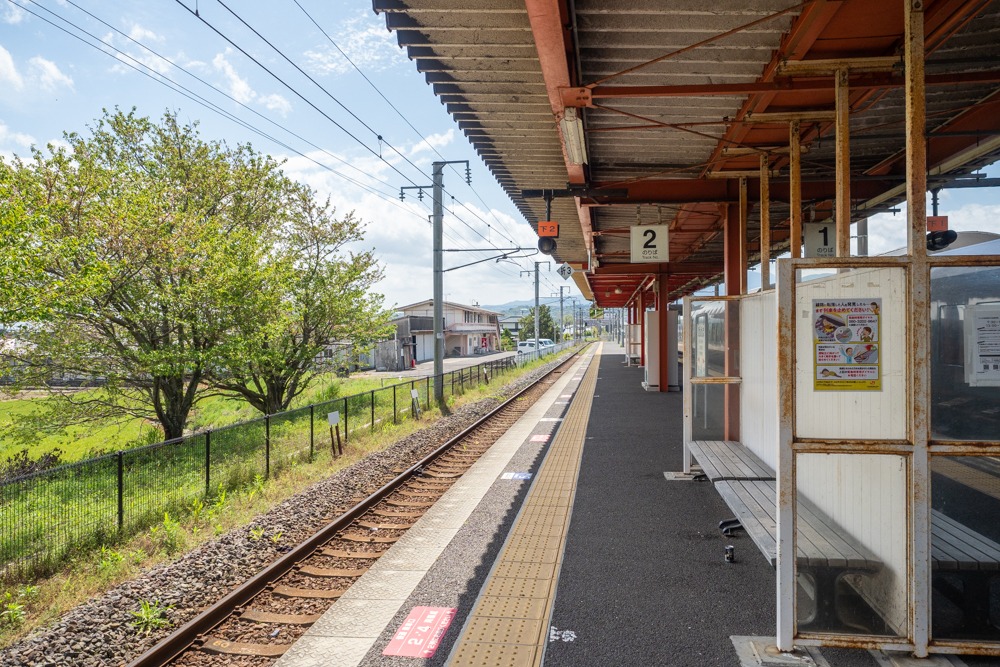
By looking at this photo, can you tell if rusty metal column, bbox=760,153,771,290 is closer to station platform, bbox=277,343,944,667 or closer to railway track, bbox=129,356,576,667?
station platform, bbox=277,343,944,667

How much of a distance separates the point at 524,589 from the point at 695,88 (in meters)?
4.19

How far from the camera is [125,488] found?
6758mm

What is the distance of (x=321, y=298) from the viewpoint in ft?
52.3

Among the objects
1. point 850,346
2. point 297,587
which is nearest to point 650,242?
point 850,346

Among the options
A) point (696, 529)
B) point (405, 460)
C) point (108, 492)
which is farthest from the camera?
point (405, 460)

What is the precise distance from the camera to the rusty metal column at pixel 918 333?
3188 millimetres

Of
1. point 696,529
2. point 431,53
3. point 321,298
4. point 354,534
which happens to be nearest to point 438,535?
point 354,534

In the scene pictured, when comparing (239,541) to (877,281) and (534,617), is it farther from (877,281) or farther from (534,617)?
(877,281)

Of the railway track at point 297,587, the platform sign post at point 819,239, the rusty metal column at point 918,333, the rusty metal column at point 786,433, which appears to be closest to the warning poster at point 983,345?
the rusty metal column at point 918,333

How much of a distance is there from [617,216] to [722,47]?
654 cm

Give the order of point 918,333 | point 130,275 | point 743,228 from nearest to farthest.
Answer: point 918,333, point 743,228, point 130,275

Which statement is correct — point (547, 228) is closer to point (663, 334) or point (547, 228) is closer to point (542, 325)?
point (663, 334)

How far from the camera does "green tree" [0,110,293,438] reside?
9.37 m

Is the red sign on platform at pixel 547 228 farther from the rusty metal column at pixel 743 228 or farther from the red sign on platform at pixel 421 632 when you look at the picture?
the red sign on platform at pixel 421 632
